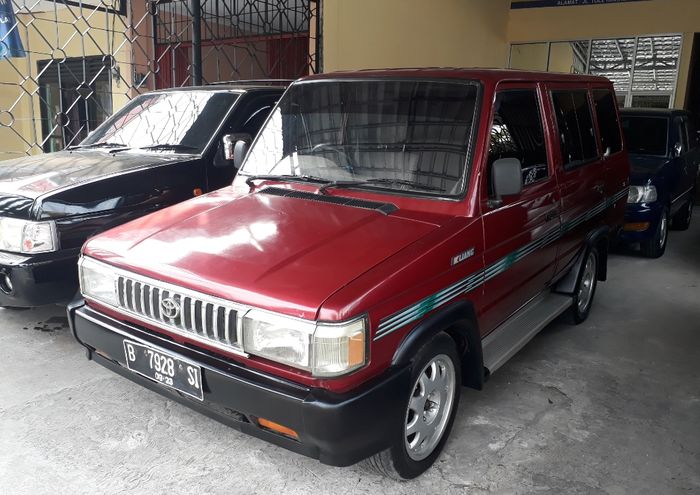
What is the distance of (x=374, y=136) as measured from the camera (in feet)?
10.3

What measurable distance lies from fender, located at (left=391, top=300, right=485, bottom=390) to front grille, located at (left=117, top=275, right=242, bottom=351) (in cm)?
65

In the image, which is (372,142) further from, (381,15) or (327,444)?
(381,15)

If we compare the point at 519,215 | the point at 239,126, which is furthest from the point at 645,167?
the point at 239,126

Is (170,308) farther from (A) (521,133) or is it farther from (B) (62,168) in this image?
(B) (62,168)

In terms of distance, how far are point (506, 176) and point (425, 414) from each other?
1176 millimetres

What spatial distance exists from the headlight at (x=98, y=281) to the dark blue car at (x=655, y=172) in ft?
18.2

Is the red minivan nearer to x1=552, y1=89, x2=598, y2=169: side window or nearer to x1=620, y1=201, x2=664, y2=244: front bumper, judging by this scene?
x1=552, y1=89, x2=598, y2=169: side window

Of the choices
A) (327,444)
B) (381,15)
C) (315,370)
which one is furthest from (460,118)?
(381,15)

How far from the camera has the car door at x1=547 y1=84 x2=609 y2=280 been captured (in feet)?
12.4

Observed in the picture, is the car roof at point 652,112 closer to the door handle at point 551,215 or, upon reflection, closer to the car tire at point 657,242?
the car tire at point 657,242

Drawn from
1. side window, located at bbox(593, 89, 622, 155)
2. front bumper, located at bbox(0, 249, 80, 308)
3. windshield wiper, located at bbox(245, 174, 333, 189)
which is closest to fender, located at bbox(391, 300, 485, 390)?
windshield wiper, located at bbox(245, 174, 333, 189)

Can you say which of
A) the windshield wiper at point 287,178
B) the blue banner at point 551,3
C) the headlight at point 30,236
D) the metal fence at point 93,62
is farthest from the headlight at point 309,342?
the blue banner at point 551,3

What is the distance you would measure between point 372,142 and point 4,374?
2.59 metres

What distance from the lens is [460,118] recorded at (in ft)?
9.87
